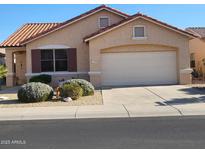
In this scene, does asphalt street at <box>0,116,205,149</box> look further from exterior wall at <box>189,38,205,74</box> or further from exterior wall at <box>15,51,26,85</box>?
exterior wall at <box>189,38,205,74</box>

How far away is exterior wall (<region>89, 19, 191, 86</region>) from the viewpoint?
79.2ft

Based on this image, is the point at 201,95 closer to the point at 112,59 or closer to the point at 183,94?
the point at 183,94

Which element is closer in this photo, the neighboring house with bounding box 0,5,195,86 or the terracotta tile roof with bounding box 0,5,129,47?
the neighboring house with bounding box 0,5,195,86

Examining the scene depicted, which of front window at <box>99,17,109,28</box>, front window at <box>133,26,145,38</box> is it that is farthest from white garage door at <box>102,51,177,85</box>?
front window at <box>99,17,109,28</box>

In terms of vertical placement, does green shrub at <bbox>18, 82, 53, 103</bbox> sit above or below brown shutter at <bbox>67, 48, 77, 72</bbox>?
below

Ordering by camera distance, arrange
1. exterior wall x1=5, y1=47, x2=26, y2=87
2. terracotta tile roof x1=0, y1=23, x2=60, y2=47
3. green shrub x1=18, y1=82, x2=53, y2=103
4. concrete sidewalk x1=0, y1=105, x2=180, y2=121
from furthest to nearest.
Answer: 1. exterior wall x1=5, y1=47, x2=26, y2=87
2. terracotta tile roof x1=0, y1=23, x2=60, y2=47
3. green shrub x1=18, y1=82, x2=53, y2=103
4. concrete sidewalk x1=0, y1=105, x2=180, y2=121

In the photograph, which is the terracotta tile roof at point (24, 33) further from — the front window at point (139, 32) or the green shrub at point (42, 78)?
the front window at point (139, 32)

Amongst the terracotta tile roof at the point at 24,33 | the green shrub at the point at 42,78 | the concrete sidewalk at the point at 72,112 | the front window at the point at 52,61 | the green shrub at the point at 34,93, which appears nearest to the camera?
the concrete sidewalk at the point at 72,112

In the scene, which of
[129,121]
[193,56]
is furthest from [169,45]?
[129,121]

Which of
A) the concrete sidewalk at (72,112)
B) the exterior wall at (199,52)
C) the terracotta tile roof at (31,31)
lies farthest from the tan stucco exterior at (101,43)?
the concrete sidewalk at (72,112)

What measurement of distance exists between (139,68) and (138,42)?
1722 millimetres

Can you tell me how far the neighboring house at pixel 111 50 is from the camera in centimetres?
2417

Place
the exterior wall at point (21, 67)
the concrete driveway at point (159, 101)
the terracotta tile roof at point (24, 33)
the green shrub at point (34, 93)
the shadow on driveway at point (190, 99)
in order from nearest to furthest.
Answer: the concrete driveway at point (159, 101)
the shadow on driveway at point (190, 99)
the green shrub at point (34, 93)
the terracotta tile roof at point (24, 33)
the exterior wall at point (21, 67)

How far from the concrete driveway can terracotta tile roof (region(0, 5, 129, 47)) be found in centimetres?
723
